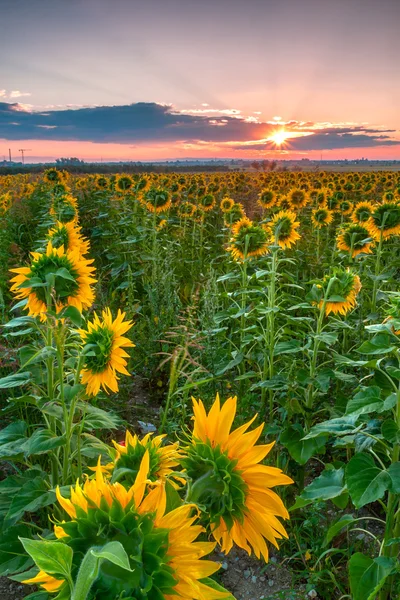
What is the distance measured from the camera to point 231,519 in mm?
657

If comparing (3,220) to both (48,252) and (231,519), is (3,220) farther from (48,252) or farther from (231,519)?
(231,519)

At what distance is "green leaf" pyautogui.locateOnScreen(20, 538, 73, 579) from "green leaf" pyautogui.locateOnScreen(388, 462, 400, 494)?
3.56 ft

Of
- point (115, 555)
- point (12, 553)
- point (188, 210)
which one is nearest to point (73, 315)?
point (12, 553)

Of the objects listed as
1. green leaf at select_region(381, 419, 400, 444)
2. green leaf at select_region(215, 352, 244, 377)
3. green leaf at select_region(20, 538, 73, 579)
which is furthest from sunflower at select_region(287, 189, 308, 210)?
green leaf at select_region(20, 538, 73, 579)

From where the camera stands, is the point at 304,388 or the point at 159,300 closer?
the point at 304,388

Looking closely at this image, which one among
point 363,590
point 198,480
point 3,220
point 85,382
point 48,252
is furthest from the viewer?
point 3,220

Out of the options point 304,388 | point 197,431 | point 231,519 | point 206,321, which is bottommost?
point 304,388

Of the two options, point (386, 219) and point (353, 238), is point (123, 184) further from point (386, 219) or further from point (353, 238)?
point (386, 219)

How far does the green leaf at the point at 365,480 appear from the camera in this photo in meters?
1.28

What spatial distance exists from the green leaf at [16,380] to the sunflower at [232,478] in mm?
1149

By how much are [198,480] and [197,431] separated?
6cm

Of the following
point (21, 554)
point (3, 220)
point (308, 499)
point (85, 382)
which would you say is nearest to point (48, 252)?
point (85, 382)

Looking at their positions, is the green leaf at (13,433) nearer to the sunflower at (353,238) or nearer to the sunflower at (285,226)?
the sunflower at (285,226)

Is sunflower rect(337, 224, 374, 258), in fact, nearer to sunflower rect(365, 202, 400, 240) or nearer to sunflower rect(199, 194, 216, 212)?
sunflower rect(365, 202, 400, 240)
